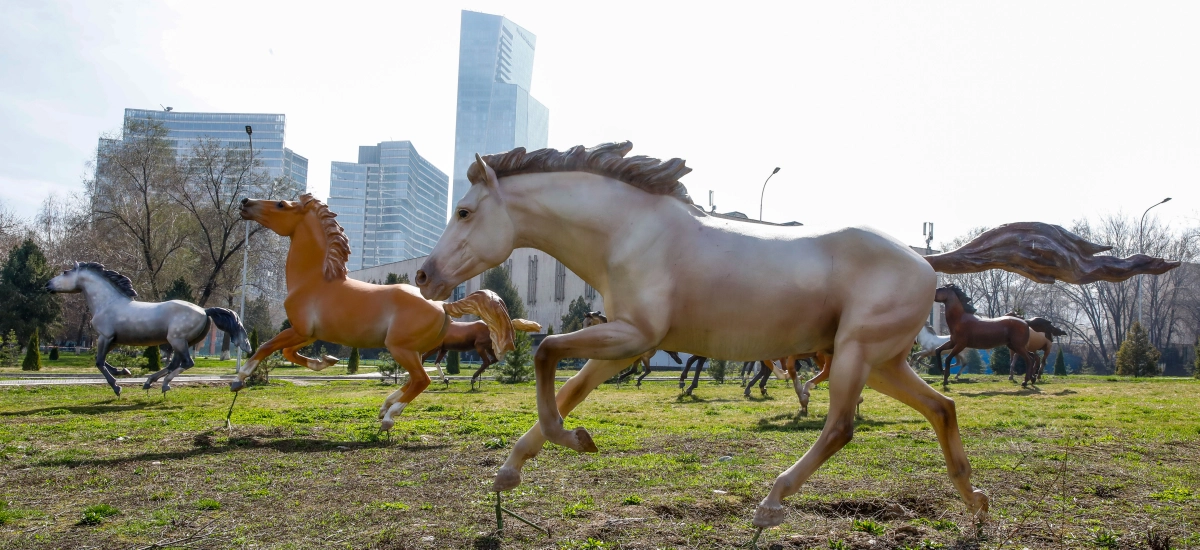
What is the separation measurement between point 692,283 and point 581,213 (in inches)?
28.3

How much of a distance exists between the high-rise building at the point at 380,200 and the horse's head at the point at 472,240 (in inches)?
5324

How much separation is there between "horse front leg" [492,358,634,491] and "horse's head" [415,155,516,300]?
784 millimetres

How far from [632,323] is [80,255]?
43689 mm

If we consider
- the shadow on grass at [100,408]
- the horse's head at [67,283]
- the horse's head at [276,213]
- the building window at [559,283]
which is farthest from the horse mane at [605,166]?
the building window at [559,283]

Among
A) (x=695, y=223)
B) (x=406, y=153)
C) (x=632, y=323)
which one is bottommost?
(x=632, y=323)

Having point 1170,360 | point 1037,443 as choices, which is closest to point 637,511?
point 1037,443

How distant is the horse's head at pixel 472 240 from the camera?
12.5ft

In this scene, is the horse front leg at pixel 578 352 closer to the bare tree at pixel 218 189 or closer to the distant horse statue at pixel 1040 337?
the distant horse statue at pixel 1040 337

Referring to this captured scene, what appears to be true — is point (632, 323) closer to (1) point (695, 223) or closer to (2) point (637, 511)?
(1) point (695, 223)

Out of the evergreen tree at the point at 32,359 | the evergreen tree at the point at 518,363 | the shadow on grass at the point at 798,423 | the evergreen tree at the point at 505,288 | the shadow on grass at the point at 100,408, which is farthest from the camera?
the evergreen tree at the point at 505,288

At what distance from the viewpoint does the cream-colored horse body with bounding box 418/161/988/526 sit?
11.5 feet

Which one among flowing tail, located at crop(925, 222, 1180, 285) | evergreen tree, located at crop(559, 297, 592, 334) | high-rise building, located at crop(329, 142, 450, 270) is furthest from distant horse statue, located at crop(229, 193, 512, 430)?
high-rise building, located at crop(329, 142, 450, 270)

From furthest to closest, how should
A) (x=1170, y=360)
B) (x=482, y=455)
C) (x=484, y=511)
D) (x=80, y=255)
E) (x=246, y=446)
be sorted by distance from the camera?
(x=1170, y=360)
(x=80, y=255)
(x=246, y=446)
(x=482, y=455)
(x=484, y=511)

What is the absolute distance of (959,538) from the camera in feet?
12.5
